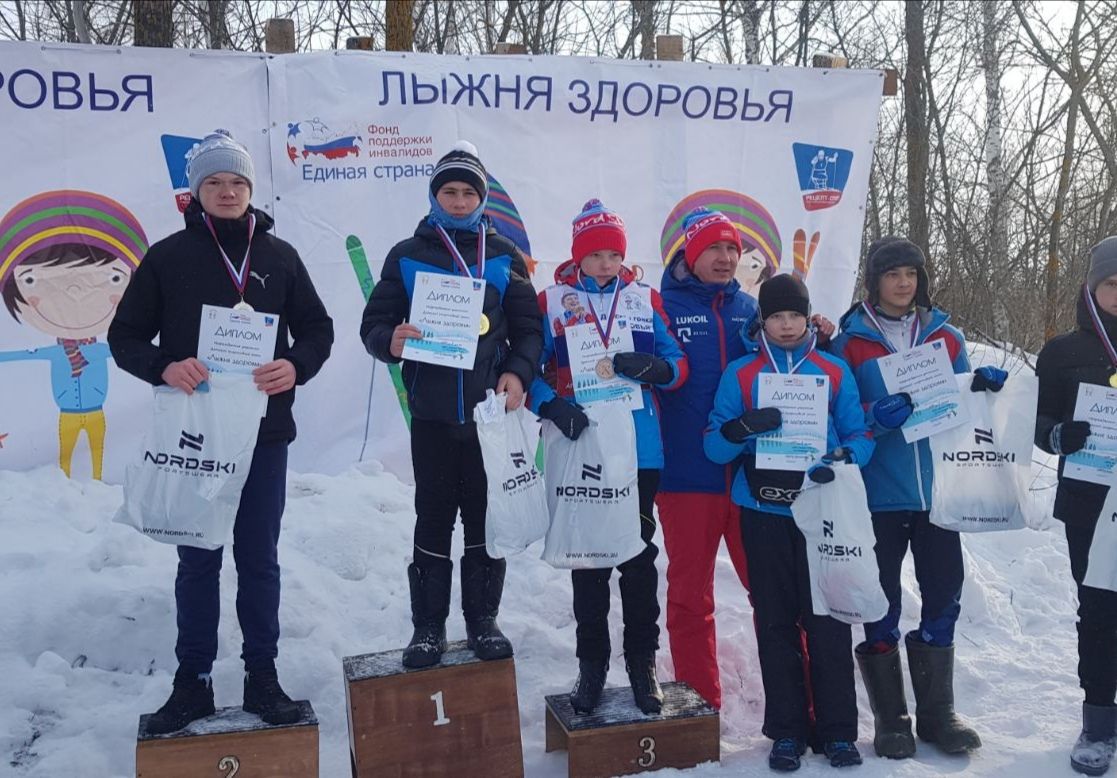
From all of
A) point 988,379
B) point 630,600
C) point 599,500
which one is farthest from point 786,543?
point 988,379

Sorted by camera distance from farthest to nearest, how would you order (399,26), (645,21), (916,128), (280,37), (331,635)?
(645,21), (916,128), (399,26), (280,37), (331,635)

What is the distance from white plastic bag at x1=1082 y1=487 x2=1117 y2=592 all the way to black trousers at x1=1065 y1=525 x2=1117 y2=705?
93 mm

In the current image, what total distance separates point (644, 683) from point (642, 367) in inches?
43.7

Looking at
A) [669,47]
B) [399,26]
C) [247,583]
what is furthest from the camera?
[399,26]

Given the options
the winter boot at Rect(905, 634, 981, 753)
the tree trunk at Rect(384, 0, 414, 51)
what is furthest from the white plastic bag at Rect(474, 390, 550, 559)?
the tree trunk at Rect(384, 0, 414, 51)

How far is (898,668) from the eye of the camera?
383 centimetres

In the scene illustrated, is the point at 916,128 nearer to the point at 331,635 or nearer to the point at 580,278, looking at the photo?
the point at 580,278

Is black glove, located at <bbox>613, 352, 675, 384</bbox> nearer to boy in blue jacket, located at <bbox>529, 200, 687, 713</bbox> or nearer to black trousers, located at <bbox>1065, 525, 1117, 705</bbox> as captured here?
boy in blue jacket, located at <bbox>529, 200, 687, 713</bbox>

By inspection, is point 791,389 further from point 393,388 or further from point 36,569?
point 36,569

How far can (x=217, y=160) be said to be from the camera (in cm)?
327

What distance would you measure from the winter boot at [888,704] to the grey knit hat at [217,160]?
2.83 meters

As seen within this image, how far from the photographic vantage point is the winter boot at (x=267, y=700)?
327cm

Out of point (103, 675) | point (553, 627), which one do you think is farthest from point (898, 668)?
point (103, 675)

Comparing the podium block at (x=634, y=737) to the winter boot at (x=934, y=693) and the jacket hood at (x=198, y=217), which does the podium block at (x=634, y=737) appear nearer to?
the winter boot at (x=934, y=693)
